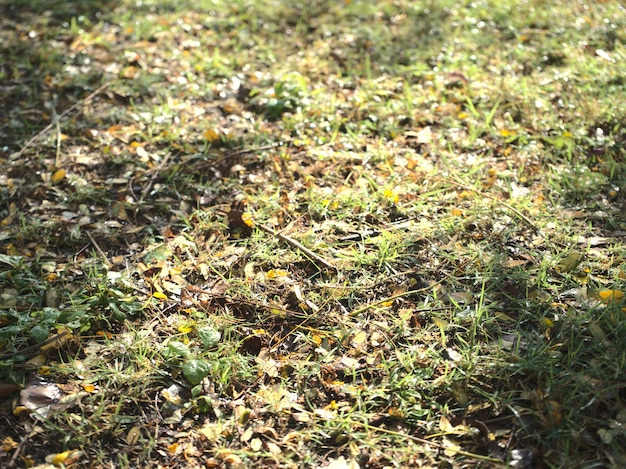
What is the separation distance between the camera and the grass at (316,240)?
2260 millimetres

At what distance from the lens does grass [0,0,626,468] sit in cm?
226

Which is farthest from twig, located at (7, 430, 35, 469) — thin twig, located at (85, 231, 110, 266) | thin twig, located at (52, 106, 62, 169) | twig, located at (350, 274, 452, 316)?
thin twig, located at (52, 106, 62, 169)

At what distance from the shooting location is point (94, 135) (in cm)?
377

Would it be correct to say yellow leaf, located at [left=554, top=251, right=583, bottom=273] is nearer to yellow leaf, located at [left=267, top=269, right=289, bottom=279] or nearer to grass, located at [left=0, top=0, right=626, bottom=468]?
grass, located at [left=0, top=0, right=626, bottom=468]

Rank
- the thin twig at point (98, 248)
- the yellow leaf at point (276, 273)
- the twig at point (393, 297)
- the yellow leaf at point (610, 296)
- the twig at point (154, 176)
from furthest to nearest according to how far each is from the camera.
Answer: the twig at point (154, 176) < the thin twig at point (98, 248) < the yellow leaf at point (276, 273) < the twig at point (393, 297) < the yellow leaf at point (610, 296)

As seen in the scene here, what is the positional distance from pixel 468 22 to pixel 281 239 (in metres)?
2.67

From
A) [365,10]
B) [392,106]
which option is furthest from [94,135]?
[365,10]

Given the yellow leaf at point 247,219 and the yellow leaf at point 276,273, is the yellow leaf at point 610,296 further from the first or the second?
the yellow leaf at point 247,219

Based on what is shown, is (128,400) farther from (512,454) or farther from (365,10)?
(365,10)

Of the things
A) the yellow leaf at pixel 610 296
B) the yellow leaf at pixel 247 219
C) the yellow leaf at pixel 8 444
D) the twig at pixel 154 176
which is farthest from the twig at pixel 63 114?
the yellow leaf at pixel 610 296

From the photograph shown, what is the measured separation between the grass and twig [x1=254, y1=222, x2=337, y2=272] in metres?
0.02

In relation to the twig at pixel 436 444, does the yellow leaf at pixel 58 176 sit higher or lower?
higher

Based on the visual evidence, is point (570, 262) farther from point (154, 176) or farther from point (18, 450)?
point (18, 450)

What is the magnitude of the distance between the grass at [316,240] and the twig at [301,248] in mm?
18
